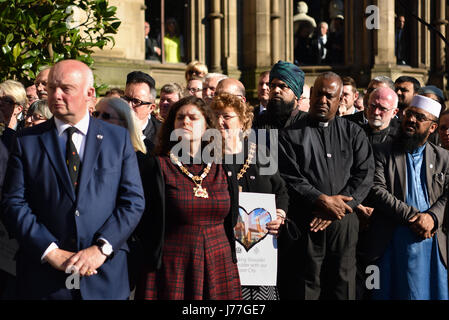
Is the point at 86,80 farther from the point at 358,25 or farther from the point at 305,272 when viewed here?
the point at 358,25

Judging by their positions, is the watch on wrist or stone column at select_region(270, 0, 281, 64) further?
stone column at select_region(270, 0, 281, 64)

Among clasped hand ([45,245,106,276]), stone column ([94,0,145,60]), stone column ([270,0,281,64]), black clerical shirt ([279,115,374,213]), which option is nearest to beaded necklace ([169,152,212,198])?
clasped hand ([45,245,106,276])

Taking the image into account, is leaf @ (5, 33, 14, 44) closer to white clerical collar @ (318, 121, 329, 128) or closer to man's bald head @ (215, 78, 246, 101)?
man's bald head @ (215, 78, 246, 101)

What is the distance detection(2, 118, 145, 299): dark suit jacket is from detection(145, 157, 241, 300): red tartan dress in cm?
39

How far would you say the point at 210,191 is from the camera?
200 inches

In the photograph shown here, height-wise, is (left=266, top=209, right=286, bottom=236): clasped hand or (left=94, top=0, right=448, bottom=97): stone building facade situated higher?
(left=94, top=0, right=448, bottom=97): stone building facade

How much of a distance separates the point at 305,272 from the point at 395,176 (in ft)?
3.84

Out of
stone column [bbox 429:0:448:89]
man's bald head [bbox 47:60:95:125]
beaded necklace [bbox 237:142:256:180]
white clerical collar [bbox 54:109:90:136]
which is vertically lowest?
beaded necklace [bbox 237:142:256:180]

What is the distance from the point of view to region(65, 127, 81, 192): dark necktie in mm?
4488

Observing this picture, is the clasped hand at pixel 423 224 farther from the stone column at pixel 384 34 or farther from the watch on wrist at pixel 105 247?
the stone column at pixel 384 34

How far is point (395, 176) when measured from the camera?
6.34 metres

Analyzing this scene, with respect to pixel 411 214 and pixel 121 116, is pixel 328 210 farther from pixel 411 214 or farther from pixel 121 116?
pixel 121 116

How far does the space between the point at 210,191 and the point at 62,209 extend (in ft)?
3.69
